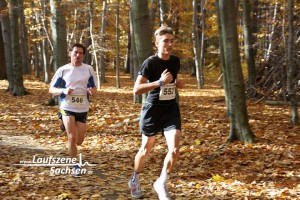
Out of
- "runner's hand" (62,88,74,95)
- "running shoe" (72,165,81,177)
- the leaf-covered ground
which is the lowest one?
the leaf-covered ground

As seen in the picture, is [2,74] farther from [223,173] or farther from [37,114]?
[223,173]

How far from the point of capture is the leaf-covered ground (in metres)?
5.38

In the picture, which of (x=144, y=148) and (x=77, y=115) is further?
(x=77, y=115)

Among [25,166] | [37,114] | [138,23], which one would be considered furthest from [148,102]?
[37,114]

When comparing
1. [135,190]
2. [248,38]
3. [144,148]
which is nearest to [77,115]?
[144,148]

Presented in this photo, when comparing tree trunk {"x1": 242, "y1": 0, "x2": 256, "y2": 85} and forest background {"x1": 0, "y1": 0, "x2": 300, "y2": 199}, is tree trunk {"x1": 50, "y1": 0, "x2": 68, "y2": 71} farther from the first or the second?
tree trunk {"x1": 242, "y1": 0, "x2": 256, "y2": 85}

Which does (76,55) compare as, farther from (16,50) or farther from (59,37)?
(16,50)

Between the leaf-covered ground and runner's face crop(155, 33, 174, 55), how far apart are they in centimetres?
198

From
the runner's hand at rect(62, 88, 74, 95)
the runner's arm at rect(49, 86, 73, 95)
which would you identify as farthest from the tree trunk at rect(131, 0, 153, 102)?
the runner's hand at rect(62, 88, 74, 95)

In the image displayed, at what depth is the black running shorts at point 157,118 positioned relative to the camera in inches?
195

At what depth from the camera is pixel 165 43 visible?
15.6ft

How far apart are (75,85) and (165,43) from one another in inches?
80.8

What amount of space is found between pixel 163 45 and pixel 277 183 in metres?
2.64

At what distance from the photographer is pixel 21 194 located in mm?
5242
